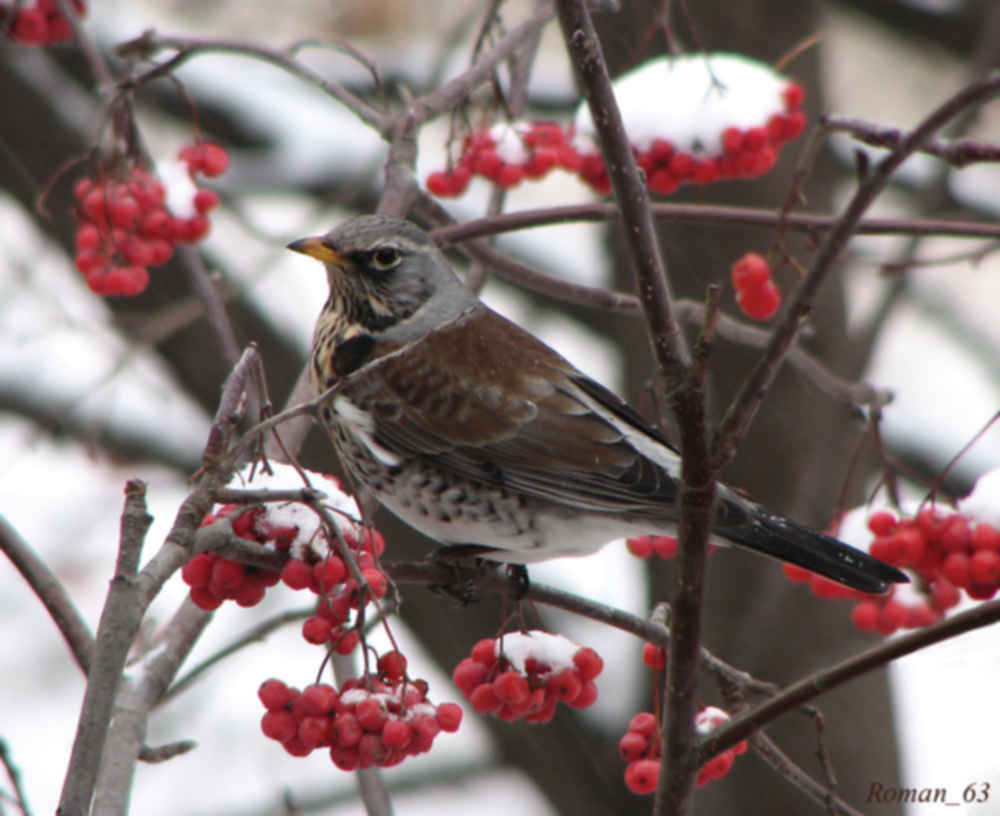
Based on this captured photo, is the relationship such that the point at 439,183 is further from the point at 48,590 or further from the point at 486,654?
the point at 48,590

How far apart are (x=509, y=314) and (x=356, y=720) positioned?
441cm

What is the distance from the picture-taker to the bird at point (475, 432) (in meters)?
2.77

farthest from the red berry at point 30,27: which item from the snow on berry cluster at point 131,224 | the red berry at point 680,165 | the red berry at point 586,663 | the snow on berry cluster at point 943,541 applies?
the snow on berry cluster at point 943,541

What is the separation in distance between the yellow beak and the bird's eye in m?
0.09

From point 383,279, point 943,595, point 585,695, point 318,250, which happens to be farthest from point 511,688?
point 383,279

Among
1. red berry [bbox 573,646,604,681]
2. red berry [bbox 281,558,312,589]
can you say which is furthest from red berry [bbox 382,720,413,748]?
red berry [bbox 573,646,604,681]

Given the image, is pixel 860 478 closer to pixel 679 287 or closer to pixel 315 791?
pixel 679 287

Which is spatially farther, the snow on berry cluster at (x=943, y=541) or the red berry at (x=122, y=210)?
the red berry at (x=122, y=210)

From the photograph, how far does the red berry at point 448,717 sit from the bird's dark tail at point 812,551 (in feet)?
2.48

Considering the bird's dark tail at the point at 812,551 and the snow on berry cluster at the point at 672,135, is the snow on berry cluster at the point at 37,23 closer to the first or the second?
the snow on berry cluster at the point at 672,135

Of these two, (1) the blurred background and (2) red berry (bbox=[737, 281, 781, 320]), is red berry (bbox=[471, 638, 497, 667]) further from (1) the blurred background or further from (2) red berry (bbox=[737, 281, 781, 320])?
(2) red berry (bbox=[737, 281, 781, 320])

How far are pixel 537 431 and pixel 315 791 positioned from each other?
2.71 metres

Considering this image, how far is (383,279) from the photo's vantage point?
317 cm

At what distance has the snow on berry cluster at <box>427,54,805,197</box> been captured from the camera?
2.86m
